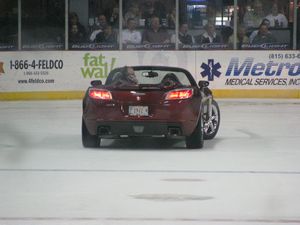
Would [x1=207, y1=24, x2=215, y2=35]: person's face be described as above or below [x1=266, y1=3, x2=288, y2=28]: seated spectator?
below

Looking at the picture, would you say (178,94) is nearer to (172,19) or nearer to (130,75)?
(130,75)

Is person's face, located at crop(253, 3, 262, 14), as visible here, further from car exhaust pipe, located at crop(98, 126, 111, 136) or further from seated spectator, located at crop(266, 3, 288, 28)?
car exhaust pipe, located at crop(98, 126, 111, 136)

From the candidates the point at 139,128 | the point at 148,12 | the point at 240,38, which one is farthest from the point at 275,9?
the point at 139,128

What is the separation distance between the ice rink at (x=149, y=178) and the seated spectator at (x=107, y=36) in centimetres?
741

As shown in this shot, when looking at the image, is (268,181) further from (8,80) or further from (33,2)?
(33,2)

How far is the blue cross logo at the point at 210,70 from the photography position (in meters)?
21.5

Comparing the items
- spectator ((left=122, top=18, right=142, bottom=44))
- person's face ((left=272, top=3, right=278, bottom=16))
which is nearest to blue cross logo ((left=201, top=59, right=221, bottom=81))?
spectator ((left=122, top=18, right=142, bottom=44))

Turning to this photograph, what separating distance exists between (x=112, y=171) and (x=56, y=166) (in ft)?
2.69

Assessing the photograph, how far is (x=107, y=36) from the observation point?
72.8 feet

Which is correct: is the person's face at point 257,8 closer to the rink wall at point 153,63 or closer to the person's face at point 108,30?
the rink wall at point 153,63

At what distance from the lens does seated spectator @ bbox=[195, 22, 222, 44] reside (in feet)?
73.0

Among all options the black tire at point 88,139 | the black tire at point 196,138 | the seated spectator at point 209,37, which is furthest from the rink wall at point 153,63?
the black tire at point 196,138

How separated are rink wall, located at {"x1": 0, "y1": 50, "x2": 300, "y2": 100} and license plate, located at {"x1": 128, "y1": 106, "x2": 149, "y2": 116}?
10.0m

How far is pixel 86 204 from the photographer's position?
7.59 m
